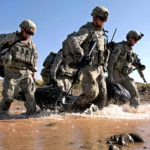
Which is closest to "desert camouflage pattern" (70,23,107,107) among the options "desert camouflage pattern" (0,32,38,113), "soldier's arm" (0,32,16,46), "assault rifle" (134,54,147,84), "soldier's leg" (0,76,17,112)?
"desert camouflage pattern" (0,32,38,113)

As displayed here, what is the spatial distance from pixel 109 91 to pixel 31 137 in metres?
3.70

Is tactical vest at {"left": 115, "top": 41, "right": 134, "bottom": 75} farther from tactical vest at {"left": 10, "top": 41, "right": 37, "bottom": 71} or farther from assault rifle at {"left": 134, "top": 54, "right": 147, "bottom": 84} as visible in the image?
tactical vest at {"left": 10, "top": 41, "right": 37, "bottom": 71}

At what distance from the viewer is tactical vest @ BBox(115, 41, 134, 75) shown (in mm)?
7703

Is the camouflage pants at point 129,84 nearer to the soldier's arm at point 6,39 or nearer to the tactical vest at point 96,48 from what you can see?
A: the tactical vest at point 96,48

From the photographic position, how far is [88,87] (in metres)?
5.71

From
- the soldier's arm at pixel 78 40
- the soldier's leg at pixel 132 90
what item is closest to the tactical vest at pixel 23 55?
the soldier's arm at pixel 78 40

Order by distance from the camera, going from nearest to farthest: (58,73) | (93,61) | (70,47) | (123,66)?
(70,47) → (93,61) → (123,66) → (58,73)

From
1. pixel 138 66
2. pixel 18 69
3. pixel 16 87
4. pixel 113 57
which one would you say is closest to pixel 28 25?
pixel 18 69

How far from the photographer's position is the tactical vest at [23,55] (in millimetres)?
5691

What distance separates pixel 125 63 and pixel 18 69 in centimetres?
331

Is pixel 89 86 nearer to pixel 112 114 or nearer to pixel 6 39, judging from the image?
pixel 112 114

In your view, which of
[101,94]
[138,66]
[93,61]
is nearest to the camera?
[93,61]

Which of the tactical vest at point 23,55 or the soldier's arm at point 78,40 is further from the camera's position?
the tactical vest at point 23,55

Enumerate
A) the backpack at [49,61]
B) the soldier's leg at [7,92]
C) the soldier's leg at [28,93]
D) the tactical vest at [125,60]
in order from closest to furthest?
the soldier's leg at [7,92], the soldier's leg at [28,93], the tactical vest at [125,60], the backpack at [49,61]
